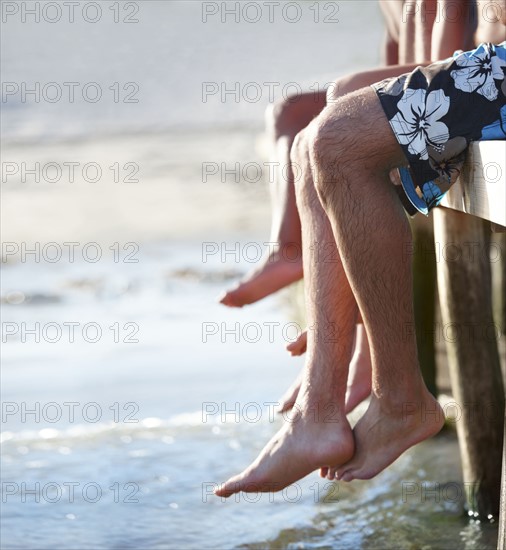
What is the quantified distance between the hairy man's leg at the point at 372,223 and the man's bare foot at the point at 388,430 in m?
0.03

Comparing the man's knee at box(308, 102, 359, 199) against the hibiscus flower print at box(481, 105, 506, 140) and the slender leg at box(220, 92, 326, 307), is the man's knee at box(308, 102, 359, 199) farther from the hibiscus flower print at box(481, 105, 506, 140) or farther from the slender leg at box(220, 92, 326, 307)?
the slender leg at box(220, 92, 326, 307)

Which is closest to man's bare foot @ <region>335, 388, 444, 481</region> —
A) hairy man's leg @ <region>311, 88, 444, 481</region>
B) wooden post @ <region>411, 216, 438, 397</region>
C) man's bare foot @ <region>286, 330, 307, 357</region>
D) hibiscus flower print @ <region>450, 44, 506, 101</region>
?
hairy man's leg @ <region>311, 88, 444, 481</region>

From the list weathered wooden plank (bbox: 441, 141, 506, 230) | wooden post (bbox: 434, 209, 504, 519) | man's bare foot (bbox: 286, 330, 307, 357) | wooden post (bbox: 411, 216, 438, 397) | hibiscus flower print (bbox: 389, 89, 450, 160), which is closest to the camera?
weathered wooden plank (bbox: 441, 141, 506, 230)

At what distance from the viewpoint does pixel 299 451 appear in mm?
2279

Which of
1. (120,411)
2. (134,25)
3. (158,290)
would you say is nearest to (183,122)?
(134,25)

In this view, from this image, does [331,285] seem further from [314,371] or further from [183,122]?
[183,122]

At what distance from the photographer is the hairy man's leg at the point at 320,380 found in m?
2.26

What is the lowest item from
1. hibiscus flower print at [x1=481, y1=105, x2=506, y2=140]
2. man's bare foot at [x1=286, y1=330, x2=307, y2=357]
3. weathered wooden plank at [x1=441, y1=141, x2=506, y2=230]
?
man's bare foot at [x1=286, y1=330, x2=307, y2=357]

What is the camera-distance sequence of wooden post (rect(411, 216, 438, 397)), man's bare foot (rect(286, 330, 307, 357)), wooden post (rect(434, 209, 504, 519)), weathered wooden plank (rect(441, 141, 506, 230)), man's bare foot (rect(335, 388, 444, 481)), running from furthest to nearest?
wooden post (rect(411, 216, 438, 397)) → wooden post (rect(434, 209, 504, 519)) → man's bare foot (rect(286, 330, 307, 357)) → man's bare foot (rect(335, 388, 444, 481)) → weathered wooden plank (rect(441, 141, 506, 230))

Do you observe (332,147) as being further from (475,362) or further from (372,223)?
(475,362)

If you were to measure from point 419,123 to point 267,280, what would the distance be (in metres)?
0.84

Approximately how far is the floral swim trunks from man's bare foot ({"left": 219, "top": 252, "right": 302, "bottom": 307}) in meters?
0.69

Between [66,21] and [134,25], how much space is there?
4.05 ft

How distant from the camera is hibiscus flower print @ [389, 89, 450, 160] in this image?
6.97ft
